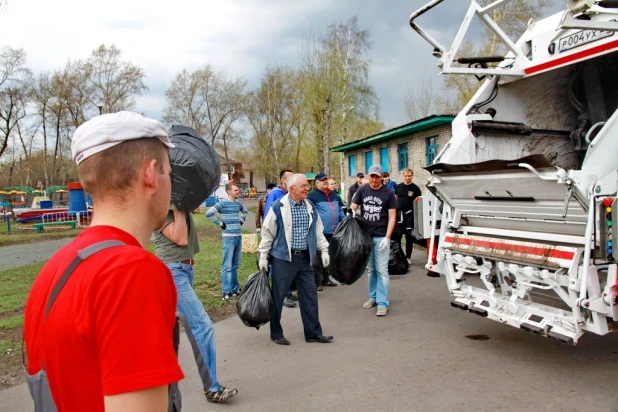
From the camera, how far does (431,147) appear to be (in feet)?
58.0

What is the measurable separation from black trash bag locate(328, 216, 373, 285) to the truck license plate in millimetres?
2879

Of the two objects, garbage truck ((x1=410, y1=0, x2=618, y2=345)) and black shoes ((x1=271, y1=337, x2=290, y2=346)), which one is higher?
garbage truck ((x1=410, y1=0, x2=618, y2=345))

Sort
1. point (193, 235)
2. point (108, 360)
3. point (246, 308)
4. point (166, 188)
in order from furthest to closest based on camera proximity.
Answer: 1. point (246, 308)
2. point (193, 235)
3. point (166, 188)
4. point (108, 360)

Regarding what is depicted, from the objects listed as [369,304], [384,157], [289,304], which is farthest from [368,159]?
[369,304]

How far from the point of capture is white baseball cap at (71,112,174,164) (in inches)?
45.0

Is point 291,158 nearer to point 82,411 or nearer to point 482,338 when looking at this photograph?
point 482,338

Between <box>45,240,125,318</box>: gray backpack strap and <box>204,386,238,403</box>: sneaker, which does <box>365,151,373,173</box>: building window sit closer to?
<box>204,386,238,403</box>: sneaker

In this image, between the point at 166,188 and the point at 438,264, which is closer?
the point at 166,188

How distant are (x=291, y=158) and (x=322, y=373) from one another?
1896 inches

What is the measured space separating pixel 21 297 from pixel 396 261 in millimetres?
6057

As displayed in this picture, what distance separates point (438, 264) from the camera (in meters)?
5.07

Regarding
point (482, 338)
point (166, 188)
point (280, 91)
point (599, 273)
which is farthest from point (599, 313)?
point (280, 91)

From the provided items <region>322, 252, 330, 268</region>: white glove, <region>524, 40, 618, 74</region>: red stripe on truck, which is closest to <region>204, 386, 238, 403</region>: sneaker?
<region>322, 252, 330, 268</region>: white glove

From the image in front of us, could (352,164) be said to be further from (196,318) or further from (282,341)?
(196,318)
